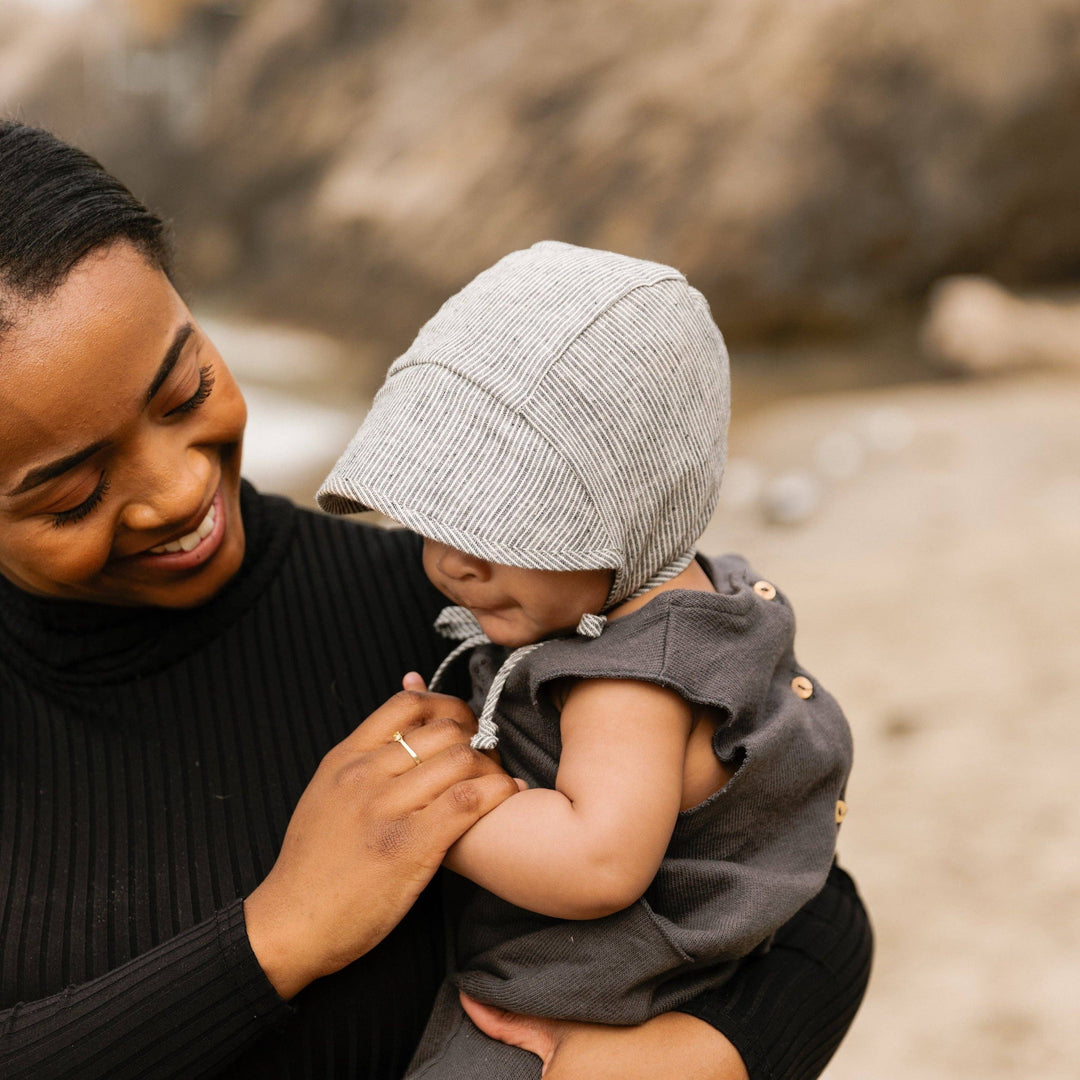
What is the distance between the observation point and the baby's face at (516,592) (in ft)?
3.95

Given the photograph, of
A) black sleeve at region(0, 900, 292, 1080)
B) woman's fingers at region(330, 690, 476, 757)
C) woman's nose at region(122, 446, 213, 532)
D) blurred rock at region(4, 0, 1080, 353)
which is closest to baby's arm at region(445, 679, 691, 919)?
woman's fingers at region(330, 690, 476, 757)

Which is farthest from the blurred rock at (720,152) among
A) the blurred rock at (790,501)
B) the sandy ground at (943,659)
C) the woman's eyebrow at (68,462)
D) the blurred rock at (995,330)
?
the woman's eyebrow at (68,462)

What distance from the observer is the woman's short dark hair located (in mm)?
1141

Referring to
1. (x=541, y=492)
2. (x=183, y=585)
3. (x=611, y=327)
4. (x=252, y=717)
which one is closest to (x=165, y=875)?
(x=252, y=717)

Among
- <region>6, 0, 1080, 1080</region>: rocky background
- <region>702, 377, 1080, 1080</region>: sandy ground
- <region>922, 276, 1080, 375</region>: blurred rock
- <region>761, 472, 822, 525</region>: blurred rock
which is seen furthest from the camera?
<region>922, 276, 1080, 375</region>: blurred rock

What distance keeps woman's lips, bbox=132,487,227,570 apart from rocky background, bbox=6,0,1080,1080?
2.18m

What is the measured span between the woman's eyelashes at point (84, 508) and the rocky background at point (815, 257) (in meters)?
2.35

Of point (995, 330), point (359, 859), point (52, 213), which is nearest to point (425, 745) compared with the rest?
point (359, 859)

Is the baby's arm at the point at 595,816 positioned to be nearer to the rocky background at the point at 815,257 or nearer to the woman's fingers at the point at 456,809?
the woman's fingers at the point at 456,809

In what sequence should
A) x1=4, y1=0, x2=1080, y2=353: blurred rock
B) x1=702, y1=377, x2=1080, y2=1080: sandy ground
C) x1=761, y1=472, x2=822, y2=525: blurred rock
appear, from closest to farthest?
x1=702, y1=377, x2=1080, y2=1080: sandy ground < x1=761, y1=472, x2=822, y2=525: blurred rock < x1=4, y1=0, x2=1080, y2=353: blurred rock

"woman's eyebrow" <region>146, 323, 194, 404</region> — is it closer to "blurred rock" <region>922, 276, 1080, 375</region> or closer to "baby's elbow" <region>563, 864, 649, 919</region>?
"baby's elbow" <region>563, 864, 649, 919</region>

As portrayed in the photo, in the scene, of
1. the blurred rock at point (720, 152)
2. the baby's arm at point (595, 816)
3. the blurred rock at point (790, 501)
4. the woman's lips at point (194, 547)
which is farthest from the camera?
the blurred rock at point (720, 152)

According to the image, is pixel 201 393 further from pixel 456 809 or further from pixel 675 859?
pixel 675 859

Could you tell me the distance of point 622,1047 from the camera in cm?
118
